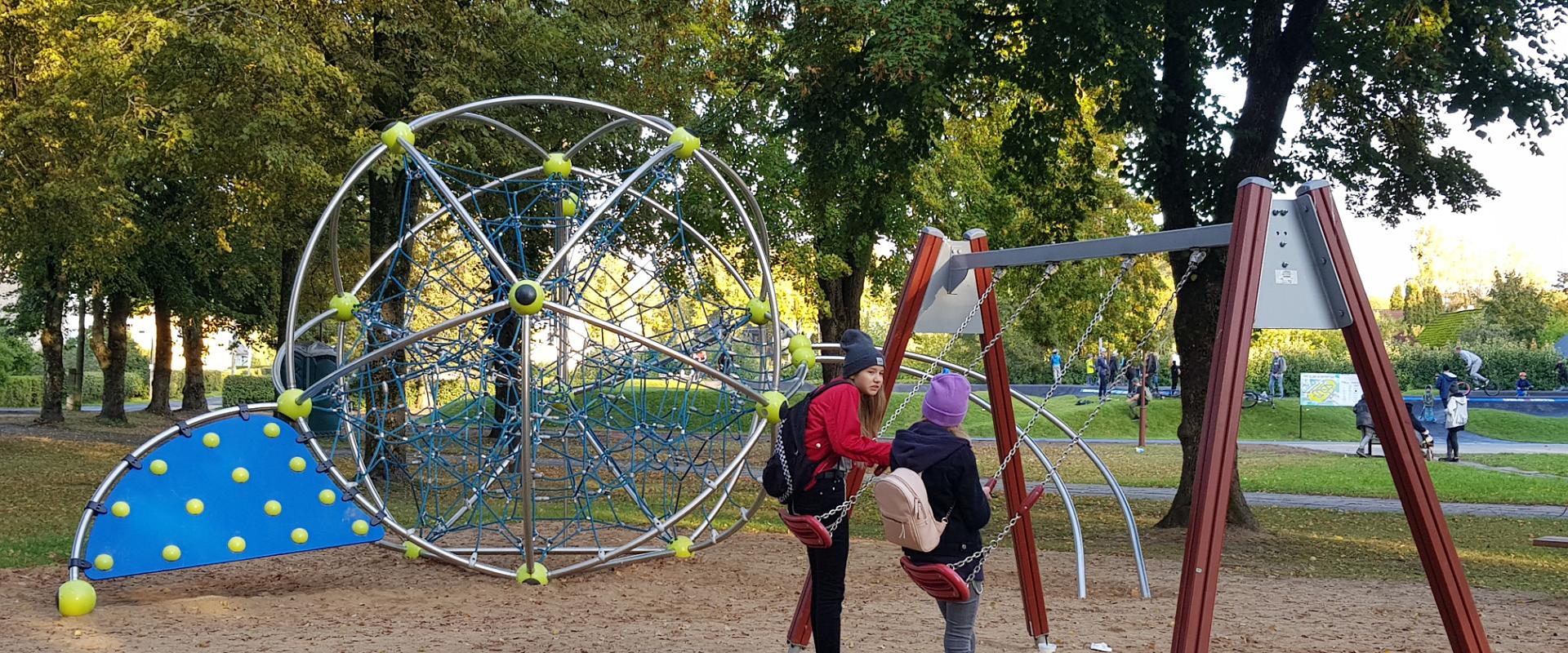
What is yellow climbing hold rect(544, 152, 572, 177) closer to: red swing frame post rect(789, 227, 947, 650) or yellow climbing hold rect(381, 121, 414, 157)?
yellow climbing hold rect(381, 121, 414, 157)

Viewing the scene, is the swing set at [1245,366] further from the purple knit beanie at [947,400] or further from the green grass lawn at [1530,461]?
the green grass lawn at [1530,461]

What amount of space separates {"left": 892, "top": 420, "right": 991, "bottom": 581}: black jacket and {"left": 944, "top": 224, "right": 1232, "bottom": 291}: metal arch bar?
1274 millimetres

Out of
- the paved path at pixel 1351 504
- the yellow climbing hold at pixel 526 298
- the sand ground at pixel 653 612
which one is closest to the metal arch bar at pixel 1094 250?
the sand ground at pixel 653 612

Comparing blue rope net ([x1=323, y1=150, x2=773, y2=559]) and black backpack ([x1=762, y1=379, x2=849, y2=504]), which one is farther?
blue rope net ([x1=323, y1=150, x2=773, y2=559])

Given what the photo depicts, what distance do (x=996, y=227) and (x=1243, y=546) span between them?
25.4 ft

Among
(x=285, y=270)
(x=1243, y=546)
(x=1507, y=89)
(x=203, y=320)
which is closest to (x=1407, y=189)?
(x=1507, y=89)

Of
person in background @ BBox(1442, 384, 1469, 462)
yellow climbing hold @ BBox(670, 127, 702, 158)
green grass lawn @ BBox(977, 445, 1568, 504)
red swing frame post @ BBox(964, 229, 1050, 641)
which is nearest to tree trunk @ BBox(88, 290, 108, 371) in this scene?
green grass lawn @ BBox(977, 445, 1568, 504)

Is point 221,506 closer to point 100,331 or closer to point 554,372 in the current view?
point 554,372

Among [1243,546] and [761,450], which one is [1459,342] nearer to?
[761,450]

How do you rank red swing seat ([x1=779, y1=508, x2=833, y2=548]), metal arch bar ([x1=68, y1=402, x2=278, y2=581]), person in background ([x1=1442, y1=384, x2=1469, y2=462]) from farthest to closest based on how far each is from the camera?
person in background ([x1=1442, y1=384, x2=1469, y2=462])
metal arch bar ([x1=68, y1=402, x2=278, y2=581])
red swing seat ([x1=779, y1=508, x2=833, y2=548])

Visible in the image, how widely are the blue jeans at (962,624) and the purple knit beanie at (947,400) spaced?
2.31 ft

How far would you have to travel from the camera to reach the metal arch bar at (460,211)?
645 cm

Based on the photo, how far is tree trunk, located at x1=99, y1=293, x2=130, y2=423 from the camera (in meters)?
24.7

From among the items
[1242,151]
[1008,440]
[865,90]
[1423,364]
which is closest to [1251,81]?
[1242,151]
